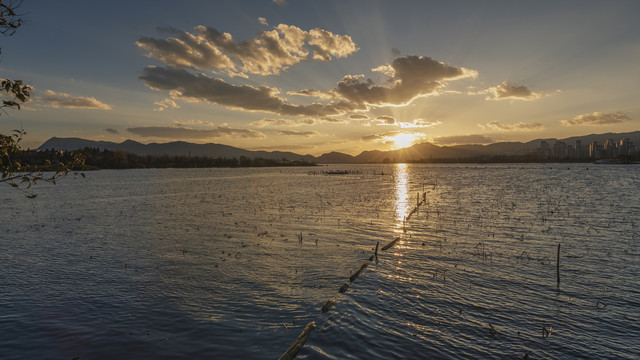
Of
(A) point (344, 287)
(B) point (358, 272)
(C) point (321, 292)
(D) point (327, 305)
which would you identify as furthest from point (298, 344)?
(B) point (358, 272)

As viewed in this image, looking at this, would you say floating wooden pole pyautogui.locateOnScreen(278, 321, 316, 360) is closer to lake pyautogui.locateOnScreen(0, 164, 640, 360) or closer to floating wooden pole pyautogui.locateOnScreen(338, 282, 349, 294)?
lake pyautogui.locateOnScreen(0, 164, 640, 360)

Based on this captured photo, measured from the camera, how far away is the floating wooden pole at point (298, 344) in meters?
9.50

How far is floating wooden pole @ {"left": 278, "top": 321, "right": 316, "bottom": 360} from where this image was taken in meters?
9.50

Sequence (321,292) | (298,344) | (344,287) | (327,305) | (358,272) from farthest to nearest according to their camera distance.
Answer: (358,272) < (344,287) < (321,292) < (327,305) < (298,344)

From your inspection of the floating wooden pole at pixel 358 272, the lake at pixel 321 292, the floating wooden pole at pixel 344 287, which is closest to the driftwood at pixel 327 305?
the lake at pixel 321 292

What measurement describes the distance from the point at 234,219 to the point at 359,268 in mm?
22357

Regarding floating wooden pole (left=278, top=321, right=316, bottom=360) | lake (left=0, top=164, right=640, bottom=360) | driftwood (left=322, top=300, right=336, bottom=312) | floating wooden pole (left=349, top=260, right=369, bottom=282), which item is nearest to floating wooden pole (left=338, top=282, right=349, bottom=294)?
lake (left=0, top=164, right=640, bottom=360)

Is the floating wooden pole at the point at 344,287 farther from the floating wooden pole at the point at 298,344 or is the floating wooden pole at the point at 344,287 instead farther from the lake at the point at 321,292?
the floating wooden pole at the point at 298,344

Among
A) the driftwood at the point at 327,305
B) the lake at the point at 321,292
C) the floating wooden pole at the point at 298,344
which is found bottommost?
the lake at the point at 321,292

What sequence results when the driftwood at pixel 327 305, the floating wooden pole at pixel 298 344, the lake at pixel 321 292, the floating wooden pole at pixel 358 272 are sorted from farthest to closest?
the floating wooden pole at pixel 358 272 → the driftwood at pixel 327 305 → the lake at pixel 321 292 → the floating wooden pole at pixel 298 344

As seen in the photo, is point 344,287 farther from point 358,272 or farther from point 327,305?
point 327,305

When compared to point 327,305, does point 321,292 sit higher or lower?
lower

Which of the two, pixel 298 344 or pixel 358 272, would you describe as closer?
pixel 298 344

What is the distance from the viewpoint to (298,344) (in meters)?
10.1
